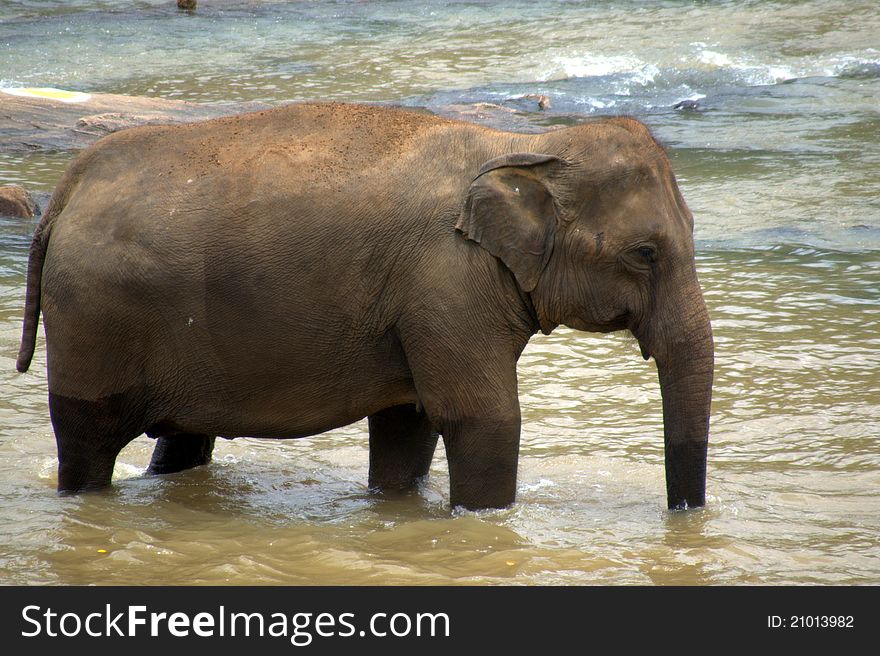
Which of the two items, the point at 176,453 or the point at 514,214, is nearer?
the point at 514,214

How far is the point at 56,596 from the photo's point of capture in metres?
3.77

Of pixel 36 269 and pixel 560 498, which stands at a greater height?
pixel 36 269

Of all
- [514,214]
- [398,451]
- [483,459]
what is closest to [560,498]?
[398,451]

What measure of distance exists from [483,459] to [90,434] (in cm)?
146

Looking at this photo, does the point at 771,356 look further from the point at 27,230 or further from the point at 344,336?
the point at 27,230

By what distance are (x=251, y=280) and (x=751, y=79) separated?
12.4m

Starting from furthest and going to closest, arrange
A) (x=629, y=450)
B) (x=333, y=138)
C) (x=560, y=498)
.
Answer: (x=629, y=450) → (x=560, y=498) → (x=333, y=138)

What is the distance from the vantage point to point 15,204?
9.50 m

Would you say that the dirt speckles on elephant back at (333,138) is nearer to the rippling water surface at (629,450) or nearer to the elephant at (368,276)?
the elephant at (368,276)

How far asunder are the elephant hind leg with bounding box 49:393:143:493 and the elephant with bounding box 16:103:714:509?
2 centimetres

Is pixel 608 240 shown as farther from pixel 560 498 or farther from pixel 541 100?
pixel 541 100

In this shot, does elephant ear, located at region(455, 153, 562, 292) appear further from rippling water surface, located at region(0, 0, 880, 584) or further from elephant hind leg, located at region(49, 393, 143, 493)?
elephant hind leg, located at region(49, 393, 143, 493)

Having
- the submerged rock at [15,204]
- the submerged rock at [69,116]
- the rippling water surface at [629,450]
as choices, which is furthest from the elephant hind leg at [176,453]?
the submerged rock at [69,116]

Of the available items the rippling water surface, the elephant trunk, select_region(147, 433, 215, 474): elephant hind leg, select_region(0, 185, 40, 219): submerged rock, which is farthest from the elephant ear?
select_region(0, 185, 40, 219): submerged rock
